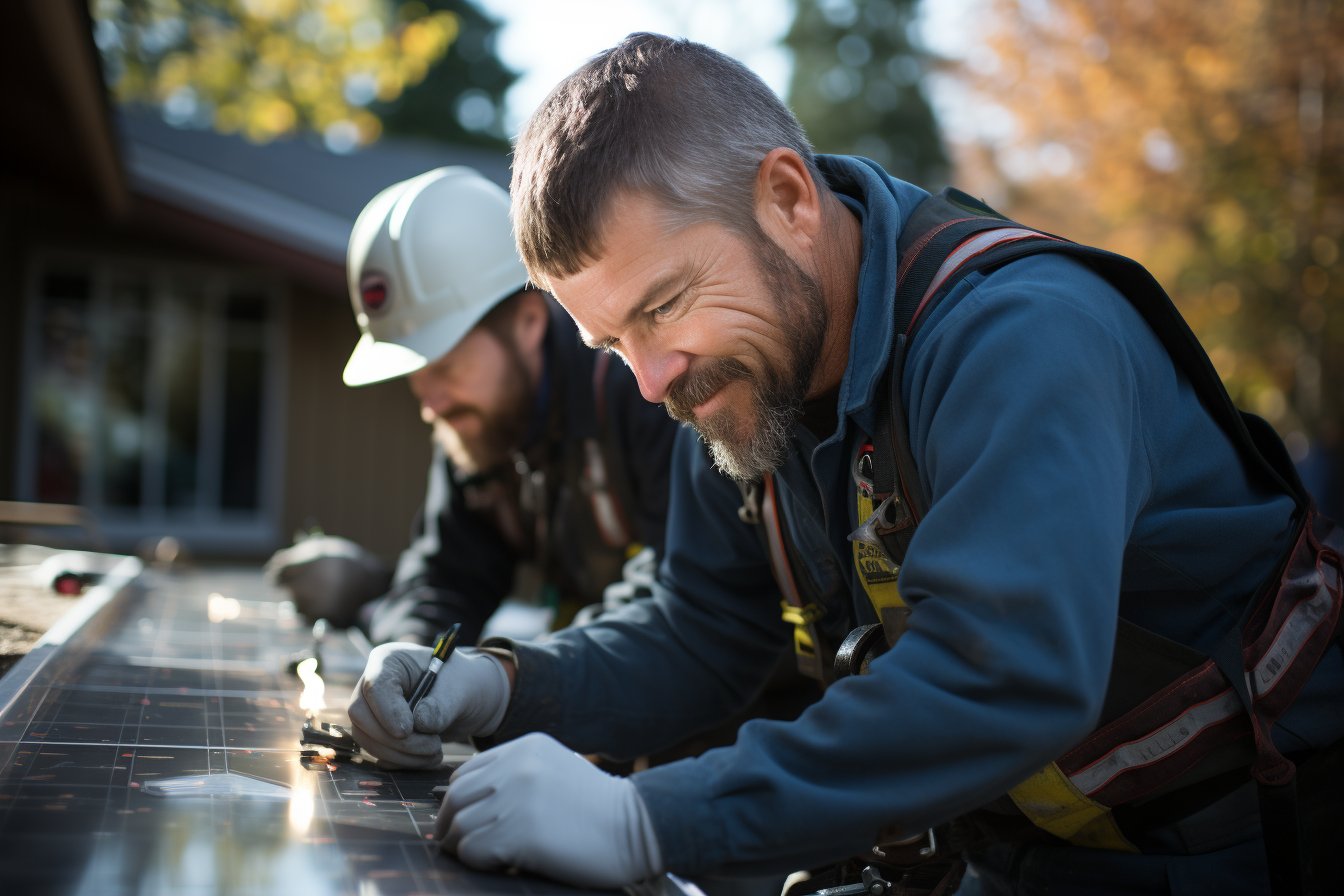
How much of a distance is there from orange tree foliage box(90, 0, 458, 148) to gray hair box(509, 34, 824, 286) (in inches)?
552

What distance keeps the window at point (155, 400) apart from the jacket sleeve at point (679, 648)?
9865 mm

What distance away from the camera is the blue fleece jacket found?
1394 mm

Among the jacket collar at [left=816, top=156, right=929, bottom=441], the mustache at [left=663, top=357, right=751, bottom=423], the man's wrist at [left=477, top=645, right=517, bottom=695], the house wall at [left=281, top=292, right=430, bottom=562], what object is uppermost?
the jacket collar at [left=816, top=156, right=929, bottom=441]

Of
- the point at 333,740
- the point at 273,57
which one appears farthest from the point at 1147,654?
the point at 273,57

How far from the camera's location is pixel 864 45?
3856cm

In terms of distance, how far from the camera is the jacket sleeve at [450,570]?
3.63 metres

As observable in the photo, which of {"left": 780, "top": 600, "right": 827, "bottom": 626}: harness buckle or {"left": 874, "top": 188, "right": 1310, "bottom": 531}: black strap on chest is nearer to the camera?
{"left": 874, "top": 188, "right": 1310, "bottom": 531}: black strap on chest

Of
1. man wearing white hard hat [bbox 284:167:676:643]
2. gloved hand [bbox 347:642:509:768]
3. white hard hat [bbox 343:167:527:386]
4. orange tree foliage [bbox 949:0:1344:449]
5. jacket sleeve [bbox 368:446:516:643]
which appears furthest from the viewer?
orange tree foliage [bbox 949:0:1344:449]

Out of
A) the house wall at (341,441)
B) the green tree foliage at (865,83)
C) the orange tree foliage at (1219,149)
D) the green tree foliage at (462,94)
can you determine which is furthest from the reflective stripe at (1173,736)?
the green tree foliage at (865,83)

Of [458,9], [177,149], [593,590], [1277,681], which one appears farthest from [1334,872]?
[458,9]

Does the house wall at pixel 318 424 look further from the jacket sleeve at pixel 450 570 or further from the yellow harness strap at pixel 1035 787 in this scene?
the yellow harness strap at pixel 1035 787

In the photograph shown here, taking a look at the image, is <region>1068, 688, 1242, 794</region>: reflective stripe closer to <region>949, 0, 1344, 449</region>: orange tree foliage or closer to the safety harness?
the safety harness

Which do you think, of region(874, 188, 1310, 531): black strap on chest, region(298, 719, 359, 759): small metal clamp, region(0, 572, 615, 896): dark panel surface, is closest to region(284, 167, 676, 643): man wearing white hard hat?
region(0, 572, 615, 896): dark panel surface

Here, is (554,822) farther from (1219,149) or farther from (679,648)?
(1219,149)
